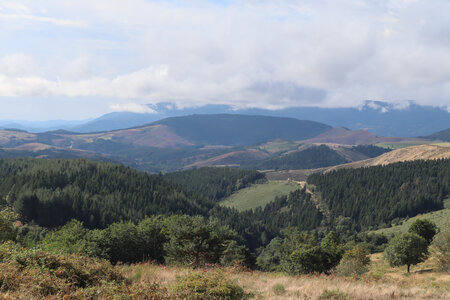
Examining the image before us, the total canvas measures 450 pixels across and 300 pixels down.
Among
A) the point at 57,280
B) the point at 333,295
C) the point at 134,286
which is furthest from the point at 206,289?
the point at 333,295

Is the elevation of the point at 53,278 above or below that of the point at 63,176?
above

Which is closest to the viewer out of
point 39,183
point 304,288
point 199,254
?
point 304,288

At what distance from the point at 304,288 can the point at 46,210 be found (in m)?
155

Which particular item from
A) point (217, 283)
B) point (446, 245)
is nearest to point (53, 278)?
point (217, 283)

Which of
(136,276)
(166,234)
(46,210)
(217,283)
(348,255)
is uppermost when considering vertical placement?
(217,283)

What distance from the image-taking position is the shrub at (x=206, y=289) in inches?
510

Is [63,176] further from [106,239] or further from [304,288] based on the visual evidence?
[304,288]

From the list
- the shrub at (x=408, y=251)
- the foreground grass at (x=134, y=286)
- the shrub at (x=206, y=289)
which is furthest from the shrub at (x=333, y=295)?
the shrub at (x=408, y=251)

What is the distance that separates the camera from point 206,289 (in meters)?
13.4

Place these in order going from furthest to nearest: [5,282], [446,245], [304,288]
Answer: [446,245] → [304,288] → [5,282]

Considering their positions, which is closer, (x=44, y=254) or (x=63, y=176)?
(x=44, y=254)

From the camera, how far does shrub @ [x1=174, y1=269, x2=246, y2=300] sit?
12.9 m

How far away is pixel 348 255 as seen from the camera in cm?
5906

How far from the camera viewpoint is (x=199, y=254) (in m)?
35.7
